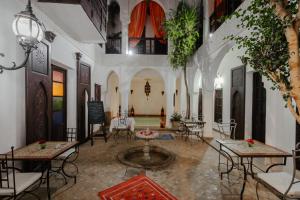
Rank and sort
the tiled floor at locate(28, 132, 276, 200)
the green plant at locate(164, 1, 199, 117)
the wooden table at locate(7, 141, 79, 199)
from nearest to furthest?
the wooden table at locate(7, 141, 79, 199) < the tiled floor at locate(28, 132, 276, 200) < the green plant at locate(164, 1, 199, 117)

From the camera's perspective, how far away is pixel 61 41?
15.7 ft

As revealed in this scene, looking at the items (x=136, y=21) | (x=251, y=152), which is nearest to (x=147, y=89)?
(x=136, y=21)

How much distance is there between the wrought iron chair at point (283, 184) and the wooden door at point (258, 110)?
143 inches

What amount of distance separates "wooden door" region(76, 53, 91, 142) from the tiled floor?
3.46 feet

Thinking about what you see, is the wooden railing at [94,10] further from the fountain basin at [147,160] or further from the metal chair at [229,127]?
the metal chair at [229,127]

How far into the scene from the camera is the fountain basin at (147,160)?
13.6ft

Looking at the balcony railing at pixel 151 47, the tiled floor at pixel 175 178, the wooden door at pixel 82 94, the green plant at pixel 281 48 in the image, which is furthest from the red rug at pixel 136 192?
the balcony railing at pixel 151 47

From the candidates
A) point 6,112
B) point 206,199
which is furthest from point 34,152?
point 206,199

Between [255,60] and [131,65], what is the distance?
24.0ft

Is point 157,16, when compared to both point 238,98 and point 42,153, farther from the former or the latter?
point 42,153

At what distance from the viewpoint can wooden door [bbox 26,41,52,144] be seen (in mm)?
3312

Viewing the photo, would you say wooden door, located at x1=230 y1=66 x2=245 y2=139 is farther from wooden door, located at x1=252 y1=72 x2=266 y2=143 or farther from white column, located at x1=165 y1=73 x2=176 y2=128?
white column, located at x1=165 y1=73 x2=176 y2=128

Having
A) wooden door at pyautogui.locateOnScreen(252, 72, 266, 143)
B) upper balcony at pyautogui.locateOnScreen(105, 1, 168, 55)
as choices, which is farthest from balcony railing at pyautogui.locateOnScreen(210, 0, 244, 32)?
upper balcony at pyautogui.locateOnScreen(105, 1, 168, 55)

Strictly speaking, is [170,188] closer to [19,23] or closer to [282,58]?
[282,58]
